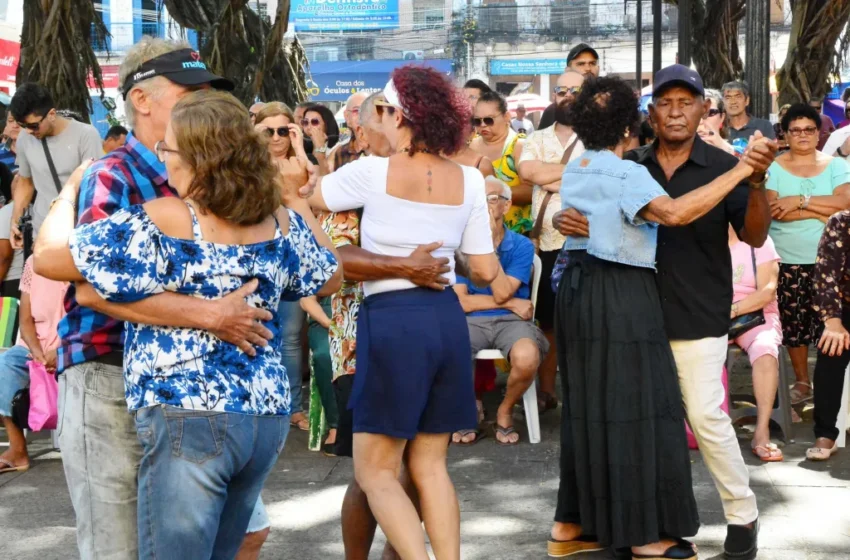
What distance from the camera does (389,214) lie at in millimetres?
4125

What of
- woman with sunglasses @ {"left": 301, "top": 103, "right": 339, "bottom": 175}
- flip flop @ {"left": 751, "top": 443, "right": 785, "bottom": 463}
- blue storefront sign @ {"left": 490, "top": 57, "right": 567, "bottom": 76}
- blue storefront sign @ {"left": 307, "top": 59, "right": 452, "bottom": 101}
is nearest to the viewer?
flip flop @ {"left": 751, "top": 443, "right": 785, "bottom": 463}

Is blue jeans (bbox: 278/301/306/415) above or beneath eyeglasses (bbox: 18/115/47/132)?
beneath

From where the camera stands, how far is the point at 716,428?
485 cm

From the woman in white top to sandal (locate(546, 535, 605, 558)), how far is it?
1.01m

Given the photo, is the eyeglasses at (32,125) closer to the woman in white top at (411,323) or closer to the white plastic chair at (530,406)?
the white plastic chair at (530,406)

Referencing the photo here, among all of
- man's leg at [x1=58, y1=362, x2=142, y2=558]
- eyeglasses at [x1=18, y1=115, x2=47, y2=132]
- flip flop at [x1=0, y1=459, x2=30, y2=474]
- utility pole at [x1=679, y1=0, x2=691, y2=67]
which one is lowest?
flip flop at [x1=0, y1=459, x2=30, y2=474]

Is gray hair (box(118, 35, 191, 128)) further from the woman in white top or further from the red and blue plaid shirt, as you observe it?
the woman in white top

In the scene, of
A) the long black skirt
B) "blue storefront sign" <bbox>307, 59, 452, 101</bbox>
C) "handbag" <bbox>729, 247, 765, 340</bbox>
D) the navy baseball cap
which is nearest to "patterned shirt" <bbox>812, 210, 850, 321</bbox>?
"handbag" <bbox>729, 247, 765, 340</bbox>

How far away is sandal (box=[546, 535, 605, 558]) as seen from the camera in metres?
5.02

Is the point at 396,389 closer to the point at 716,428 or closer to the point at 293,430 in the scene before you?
the point at 716,428

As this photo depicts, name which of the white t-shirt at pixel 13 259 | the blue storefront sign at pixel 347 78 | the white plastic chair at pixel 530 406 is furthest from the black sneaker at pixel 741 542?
the blue storefront sign at pixel 347 78

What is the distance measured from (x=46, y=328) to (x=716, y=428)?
3766mm

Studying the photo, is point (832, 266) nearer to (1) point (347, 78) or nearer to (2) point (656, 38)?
(2) point (656, 38)

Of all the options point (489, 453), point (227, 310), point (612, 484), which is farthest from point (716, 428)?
point (227, 310)
